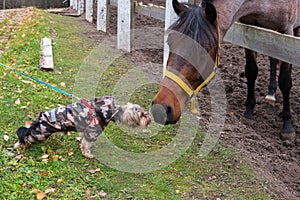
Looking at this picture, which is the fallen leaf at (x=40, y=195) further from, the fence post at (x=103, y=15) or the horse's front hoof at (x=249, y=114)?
the fence post at (x=103, y=15)

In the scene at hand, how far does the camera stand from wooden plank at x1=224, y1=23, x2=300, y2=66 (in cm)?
365

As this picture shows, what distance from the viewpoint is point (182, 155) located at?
369cm

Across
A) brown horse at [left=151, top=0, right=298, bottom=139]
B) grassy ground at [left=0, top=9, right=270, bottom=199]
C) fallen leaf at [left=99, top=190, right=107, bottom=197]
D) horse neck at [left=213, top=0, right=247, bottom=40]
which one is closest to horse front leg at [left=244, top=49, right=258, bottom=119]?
grassy ground at [left=0, top=9, right=270, bottom=199]

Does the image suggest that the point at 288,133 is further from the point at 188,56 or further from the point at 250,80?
the point at 188,56

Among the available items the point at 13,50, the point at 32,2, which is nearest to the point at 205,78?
the point at 13,50

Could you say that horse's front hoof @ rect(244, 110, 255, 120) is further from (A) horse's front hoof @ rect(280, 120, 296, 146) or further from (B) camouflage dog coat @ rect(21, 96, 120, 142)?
(B) camouflage dog coat @ rect(21, 96, 120, 142)

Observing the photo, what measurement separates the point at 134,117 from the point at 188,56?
77 centimetres

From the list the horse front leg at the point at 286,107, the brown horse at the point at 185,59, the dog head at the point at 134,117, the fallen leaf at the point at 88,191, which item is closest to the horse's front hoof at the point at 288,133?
the horse front leg at the point at 286,107

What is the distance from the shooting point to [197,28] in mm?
2777

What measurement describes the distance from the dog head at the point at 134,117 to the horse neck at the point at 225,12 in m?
0.93

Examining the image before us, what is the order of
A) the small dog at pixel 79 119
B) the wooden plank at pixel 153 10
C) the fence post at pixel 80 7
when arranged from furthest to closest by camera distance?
the fence post at pixel 80 7
the wooden plank at pixel 153 10
the small dog at pixel 79 119

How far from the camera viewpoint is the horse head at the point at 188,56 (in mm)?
2707

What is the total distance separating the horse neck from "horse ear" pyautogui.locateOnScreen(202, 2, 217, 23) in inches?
16.5

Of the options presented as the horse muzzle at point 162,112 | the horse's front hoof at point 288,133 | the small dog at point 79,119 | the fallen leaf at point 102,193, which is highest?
the horse muzzle at point 162,112
